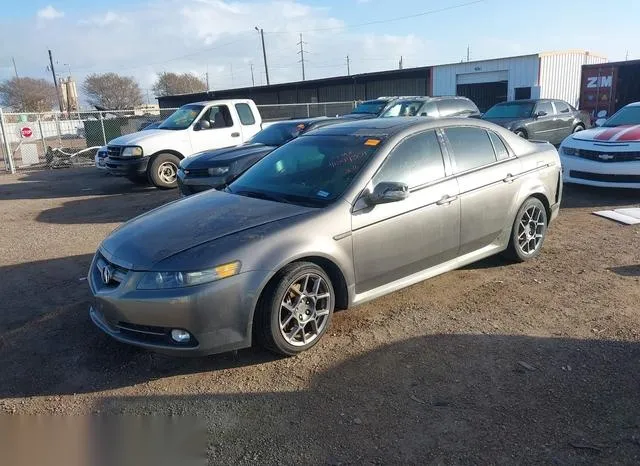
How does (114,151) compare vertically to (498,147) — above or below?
below

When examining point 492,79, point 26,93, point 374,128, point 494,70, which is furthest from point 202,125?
point 26,93

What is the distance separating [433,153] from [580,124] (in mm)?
13798

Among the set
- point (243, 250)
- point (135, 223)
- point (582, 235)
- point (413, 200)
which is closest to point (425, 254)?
point (413, 200)

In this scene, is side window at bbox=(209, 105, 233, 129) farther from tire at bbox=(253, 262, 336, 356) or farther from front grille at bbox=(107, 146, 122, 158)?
tire at bbox=(253, 262, 336, 356)

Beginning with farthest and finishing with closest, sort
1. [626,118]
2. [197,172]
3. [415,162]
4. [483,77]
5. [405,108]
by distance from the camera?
1. [483,77]
2. [405,108]
3. [626,118]
4. [197,172]
5. [415,162]

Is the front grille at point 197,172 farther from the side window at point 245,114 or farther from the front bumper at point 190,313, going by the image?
the front bumper at point 190,313

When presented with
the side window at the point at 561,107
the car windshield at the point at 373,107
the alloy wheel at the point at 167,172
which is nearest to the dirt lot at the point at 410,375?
the alloy wheel at the point at 167,172

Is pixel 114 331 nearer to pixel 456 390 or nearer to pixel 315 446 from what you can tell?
pixel 315 446

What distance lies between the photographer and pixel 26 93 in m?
70.8

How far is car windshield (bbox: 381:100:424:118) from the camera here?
14266mm

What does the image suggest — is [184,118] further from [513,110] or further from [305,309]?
[305,309]

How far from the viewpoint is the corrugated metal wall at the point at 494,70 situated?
1033 inches

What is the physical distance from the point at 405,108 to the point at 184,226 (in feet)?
37.9

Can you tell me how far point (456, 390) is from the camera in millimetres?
3312
